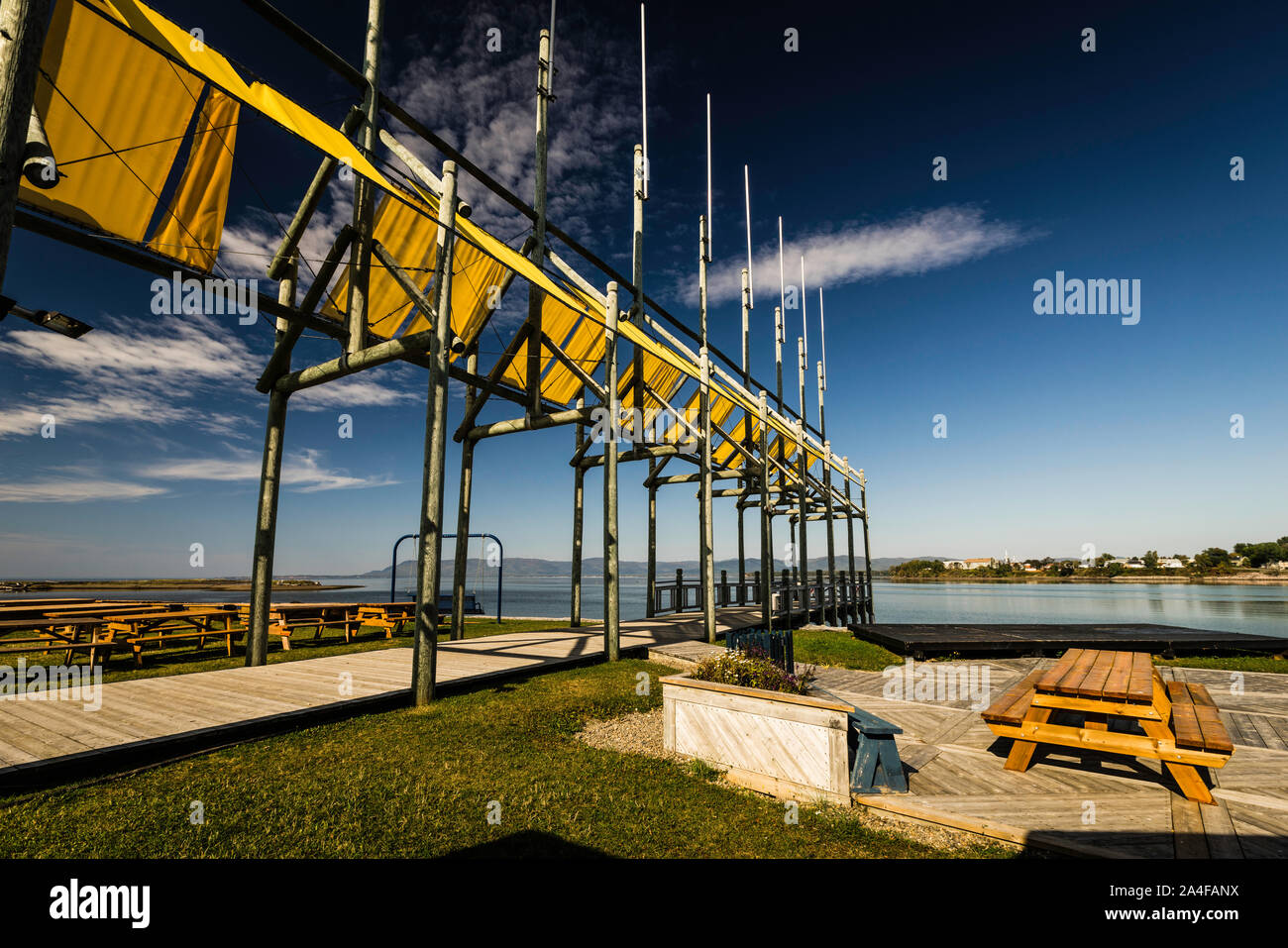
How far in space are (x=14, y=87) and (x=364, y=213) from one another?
21.3 feet

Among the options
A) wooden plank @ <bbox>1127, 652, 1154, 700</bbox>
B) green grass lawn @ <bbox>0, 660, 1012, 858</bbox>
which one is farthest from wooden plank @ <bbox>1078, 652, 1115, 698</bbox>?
green grass lawn @ <bbox>0, 660, 1012, 858</bbox>

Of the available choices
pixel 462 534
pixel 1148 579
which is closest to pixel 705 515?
pixel 462 534

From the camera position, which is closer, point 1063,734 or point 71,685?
point 1063,734

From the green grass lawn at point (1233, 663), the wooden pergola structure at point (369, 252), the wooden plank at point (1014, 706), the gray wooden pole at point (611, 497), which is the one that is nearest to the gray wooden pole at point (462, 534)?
the wooden pergola structure at point (369, 252)

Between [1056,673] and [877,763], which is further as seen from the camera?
[1056,673]

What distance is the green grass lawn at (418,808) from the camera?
364 centimetres

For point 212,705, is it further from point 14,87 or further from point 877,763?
point 877,763

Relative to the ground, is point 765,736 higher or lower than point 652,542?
lower

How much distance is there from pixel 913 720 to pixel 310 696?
7877mm

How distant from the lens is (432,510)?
7.21 meters
